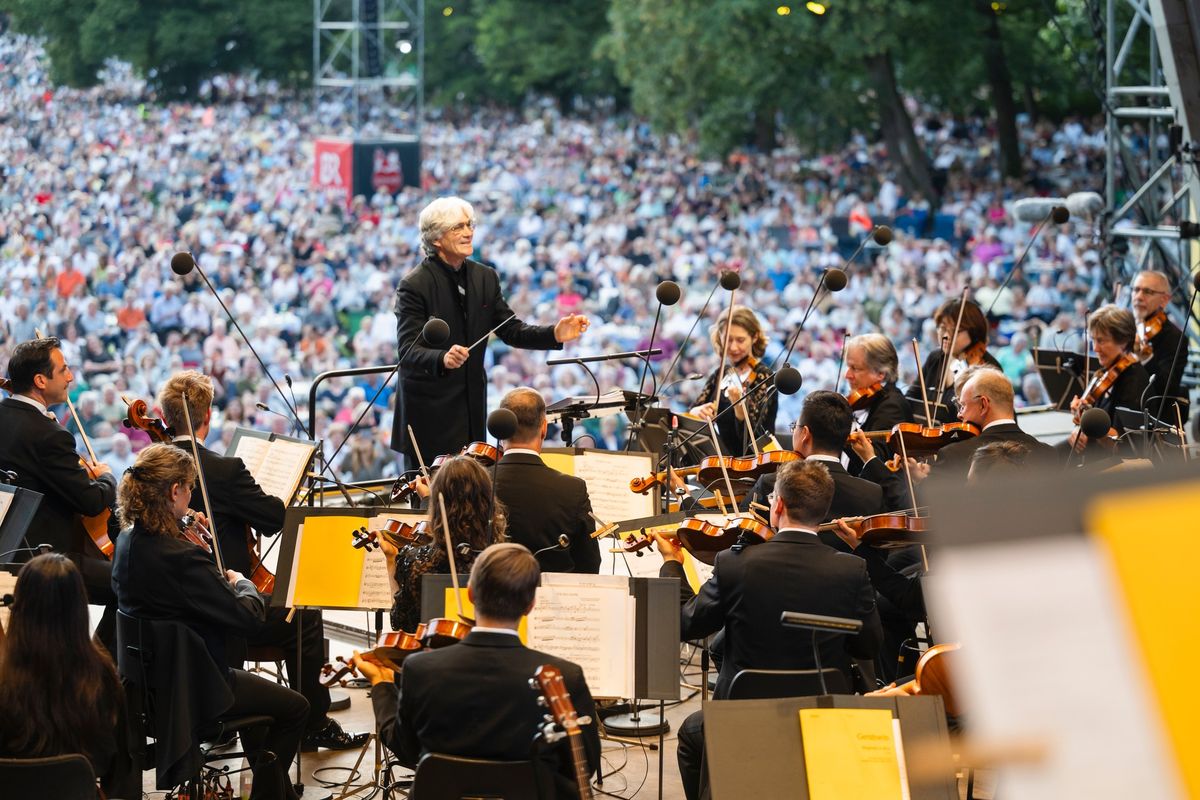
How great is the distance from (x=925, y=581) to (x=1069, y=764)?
3.45 metres

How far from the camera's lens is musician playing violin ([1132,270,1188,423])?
6617 millimetres

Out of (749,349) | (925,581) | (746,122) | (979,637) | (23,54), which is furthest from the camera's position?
(746,122)

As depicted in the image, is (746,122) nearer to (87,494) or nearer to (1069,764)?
(87,494)

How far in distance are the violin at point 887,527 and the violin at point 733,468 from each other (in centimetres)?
56

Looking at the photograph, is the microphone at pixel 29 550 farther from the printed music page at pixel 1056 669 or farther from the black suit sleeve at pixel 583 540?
the printed music page at pixel 1056 669

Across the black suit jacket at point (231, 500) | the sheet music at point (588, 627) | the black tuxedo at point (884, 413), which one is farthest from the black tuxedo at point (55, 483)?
the black tuxedo at point (884, 413)

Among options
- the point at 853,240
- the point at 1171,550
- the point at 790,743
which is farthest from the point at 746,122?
the point at 1171,550

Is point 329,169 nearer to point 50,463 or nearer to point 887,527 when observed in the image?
point 50,463

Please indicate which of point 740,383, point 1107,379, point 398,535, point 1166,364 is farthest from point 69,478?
point 1166,364

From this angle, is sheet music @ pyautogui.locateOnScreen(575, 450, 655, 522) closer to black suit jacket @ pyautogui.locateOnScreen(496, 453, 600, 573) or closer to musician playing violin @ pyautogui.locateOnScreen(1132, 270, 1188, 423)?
black suit jacket @ pyautogui.locateOnScreen(496, 453, 600, 573)

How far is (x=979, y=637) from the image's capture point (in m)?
0.83

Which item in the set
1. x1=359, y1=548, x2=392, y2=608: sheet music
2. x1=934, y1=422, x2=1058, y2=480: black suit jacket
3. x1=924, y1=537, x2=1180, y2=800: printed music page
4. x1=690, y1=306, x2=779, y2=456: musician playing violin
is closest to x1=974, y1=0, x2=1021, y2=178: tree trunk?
x1=690, y1=306, x2=779, y2=456: musician playing violin

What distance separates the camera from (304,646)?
506cm

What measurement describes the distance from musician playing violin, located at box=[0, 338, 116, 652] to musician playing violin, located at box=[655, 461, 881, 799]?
7.70 feet
